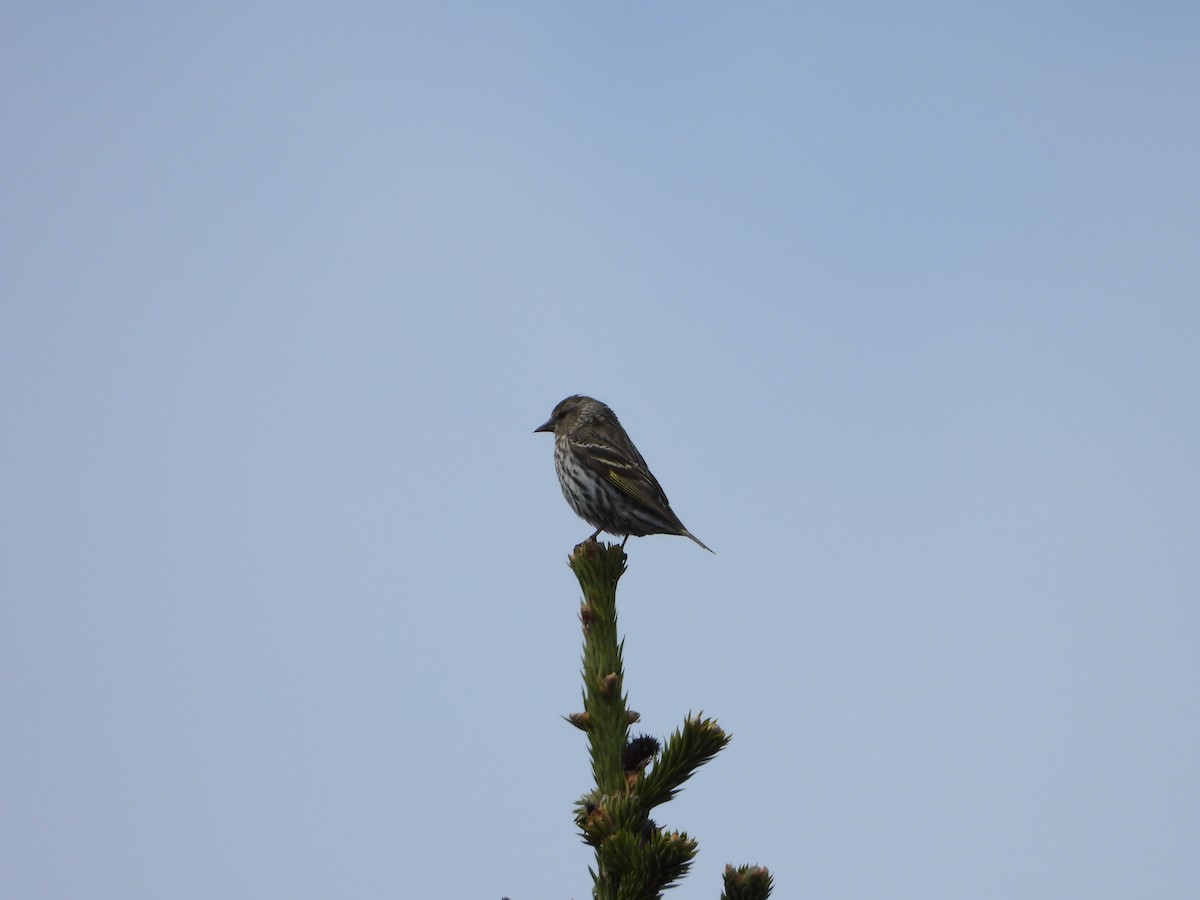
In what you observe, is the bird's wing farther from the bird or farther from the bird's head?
the bird's head

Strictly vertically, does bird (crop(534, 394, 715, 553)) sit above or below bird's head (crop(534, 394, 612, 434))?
below

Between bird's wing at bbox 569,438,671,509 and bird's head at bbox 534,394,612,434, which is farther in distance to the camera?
bird's head at bbox 534,394,612,434

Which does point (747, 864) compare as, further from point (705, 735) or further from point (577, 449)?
point (577, 449)

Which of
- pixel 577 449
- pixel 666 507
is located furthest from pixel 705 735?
pixel 577 449

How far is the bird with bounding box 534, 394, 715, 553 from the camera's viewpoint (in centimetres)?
902

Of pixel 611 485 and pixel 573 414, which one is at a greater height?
pixel 573 414

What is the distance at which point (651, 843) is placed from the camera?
3.41m

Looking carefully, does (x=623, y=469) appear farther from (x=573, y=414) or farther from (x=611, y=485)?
(x=573, y=414)

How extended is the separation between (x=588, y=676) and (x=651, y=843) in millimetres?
769

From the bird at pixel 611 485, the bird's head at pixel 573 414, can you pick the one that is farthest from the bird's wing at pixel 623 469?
the bird's head at pixel 573 414

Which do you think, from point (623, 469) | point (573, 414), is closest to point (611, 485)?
point (623, 469)

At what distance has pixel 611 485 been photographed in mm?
9094

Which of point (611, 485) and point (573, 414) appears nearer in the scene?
point (611, 485)

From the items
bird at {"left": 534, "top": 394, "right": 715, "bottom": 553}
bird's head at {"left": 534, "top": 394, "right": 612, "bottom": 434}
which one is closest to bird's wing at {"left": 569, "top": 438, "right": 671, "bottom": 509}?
bird at {"left": 534, "top": 394, "right": 715, "bottom": 553}
